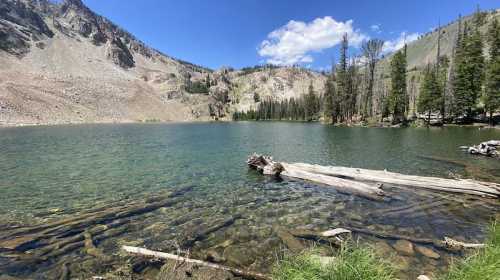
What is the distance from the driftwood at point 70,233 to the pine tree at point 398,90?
266 ft

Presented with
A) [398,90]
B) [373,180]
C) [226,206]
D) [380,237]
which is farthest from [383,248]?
[398,90]

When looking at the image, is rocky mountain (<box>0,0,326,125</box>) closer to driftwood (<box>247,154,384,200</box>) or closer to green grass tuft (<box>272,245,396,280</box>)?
driftwood (<box>247,154,384,200</box>)

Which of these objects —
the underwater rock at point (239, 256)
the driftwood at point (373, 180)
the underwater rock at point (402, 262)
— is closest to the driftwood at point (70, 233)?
the underwater rock at point (239, 256)

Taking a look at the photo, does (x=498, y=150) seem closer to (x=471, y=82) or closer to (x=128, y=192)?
(x=128, y=192)

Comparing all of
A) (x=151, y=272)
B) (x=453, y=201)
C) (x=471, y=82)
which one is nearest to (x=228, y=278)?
(x=151, y=272)

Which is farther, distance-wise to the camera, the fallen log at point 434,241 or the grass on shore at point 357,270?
the fallen log at point 434,241

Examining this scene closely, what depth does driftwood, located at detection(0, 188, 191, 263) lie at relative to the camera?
969 cm

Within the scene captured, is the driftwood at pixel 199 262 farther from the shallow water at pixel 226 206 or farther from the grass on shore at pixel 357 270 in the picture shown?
the grass on shore at pixel 357 270

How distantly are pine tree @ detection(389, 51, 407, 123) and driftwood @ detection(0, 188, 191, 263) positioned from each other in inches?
3192

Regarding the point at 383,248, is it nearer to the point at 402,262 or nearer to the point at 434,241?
the point at 402,262

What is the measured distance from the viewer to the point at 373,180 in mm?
17938

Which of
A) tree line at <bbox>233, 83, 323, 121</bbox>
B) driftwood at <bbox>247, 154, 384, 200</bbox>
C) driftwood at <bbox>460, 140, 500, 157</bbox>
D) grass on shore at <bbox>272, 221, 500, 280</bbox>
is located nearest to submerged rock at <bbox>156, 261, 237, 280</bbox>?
grass on shore at <bbox>272, 221, 500, 280</bbox>

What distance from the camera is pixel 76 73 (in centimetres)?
15938

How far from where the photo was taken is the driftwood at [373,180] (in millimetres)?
15070
